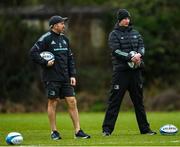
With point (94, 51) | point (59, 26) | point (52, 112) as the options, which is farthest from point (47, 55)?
point (94, 51)

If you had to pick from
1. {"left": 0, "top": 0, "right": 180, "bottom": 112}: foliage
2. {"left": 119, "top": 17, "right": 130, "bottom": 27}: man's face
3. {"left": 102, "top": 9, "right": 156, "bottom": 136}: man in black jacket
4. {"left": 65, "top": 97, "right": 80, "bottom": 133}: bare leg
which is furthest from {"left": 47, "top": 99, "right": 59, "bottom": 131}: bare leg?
{"left": 0, "top": 0, "right": 180, "bottom": 112}: foliage

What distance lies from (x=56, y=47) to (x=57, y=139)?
179cm

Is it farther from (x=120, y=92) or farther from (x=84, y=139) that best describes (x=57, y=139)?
(x=120, y=92)

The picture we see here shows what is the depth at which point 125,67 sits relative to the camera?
16984mm

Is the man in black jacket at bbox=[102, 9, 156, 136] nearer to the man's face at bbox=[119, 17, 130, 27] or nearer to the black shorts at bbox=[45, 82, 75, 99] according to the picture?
the man's face at bbox=[119, 17, 130, 27]

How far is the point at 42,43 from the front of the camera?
54.0 feet

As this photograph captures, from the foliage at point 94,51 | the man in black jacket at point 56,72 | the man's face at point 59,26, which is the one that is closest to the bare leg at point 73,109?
the man in black jacket at point 56,72

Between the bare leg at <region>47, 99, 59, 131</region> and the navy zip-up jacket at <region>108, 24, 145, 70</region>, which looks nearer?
the bare leg at <region>47, 99, 59, 131</region>

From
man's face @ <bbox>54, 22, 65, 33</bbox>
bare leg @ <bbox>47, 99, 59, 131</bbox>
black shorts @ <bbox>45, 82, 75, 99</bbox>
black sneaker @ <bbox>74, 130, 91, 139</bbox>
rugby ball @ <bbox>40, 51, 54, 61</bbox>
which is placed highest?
man's face @ <bbox>54, 22, 65, 33</bbox>

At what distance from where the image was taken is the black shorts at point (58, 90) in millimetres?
16375

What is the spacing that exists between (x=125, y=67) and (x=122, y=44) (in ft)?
1.53

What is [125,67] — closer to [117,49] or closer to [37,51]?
[117,49]

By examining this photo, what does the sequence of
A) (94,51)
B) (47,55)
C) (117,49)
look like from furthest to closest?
1. (94,51)
2. (117,49)
3. (47,55)

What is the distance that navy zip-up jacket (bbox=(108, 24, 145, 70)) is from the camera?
16.9m
